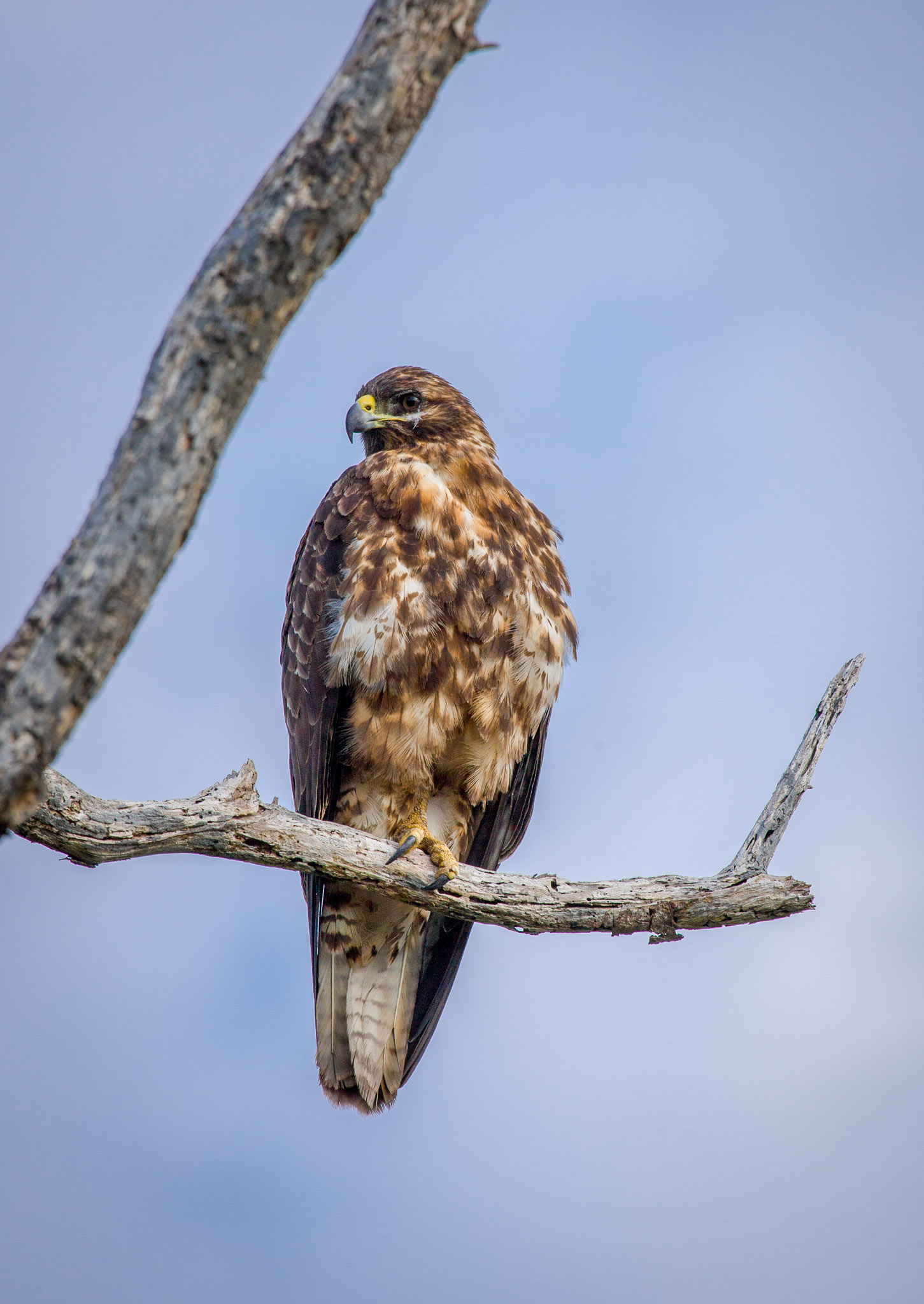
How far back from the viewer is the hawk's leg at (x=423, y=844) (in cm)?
460

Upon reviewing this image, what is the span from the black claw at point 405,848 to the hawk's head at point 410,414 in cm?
221

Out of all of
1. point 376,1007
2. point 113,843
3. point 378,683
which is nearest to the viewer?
point 113,843

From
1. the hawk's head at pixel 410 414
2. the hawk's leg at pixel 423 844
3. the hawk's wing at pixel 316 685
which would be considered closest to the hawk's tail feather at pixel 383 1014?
the hawk's wing at pixel 316 685

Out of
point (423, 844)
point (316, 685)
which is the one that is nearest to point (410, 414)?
point (316, 685)

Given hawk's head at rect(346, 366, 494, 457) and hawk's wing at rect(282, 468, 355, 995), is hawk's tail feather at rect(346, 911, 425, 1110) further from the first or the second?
hawk's head at rect(346, 366, 494, 457)

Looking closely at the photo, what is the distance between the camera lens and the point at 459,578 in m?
5.23

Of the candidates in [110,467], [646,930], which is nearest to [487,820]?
[646,930]

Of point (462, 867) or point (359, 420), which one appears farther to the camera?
point (359, 420)

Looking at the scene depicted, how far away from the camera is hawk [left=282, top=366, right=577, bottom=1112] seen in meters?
5.19

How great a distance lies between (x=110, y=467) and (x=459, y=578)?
8.86 feet

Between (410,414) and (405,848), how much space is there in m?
2.51

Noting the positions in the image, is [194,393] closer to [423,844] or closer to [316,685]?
[423,844]

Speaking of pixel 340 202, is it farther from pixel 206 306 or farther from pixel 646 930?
pixel 646 930

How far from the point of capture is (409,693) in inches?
204
